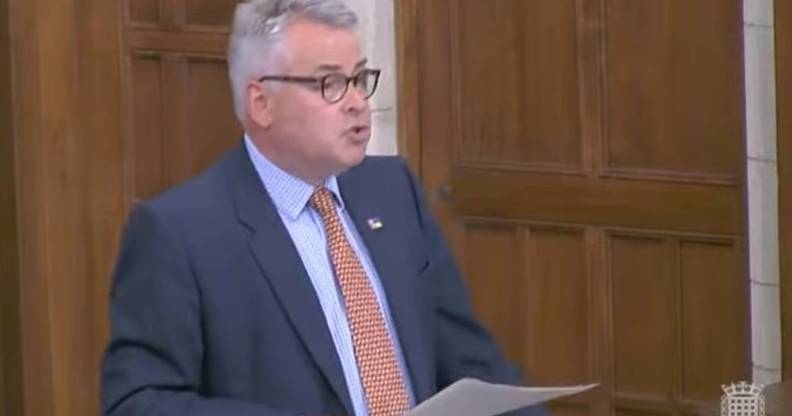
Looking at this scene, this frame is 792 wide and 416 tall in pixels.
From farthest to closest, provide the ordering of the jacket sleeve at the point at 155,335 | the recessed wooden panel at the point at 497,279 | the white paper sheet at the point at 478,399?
the recessed wooden panel at the point at 497,279 < the jacket sleeve at the point at 155,335 < the white paper sheet at the point at 478,399

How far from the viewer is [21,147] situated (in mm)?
5504

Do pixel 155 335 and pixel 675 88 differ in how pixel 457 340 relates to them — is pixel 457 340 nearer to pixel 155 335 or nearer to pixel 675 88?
pixel 155 335

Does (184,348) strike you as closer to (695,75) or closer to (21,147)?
(21,147)

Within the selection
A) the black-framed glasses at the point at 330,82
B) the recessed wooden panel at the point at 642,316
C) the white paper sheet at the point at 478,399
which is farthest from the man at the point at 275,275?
the recessed wooden panel at the point at 642,316

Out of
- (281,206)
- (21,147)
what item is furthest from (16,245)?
(281,206)

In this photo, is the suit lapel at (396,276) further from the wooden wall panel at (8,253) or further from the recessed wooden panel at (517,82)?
the recessed wooden panel at (517,82)

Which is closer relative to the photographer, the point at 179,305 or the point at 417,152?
the point at 179,305

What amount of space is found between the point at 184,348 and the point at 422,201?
571 mm

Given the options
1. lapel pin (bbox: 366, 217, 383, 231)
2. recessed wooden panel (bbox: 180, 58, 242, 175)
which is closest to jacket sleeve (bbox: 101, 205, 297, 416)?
lapel pin (bbox: 366, 217, 383, 231)

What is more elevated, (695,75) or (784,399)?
(695,75)

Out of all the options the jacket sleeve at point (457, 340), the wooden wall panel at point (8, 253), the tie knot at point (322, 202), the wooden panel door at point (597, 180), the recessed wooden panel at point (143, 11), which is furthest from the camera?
the wooden panel door at point (597, 180)

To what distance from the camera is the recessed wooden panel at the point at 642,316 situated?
598 centimetres

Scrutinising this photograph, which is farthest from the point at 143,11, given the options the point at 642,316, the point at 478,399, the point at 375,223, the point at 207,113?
the point at 478,399

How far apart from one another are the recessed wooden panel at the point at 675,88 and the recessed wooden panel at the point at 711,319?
0.22m
